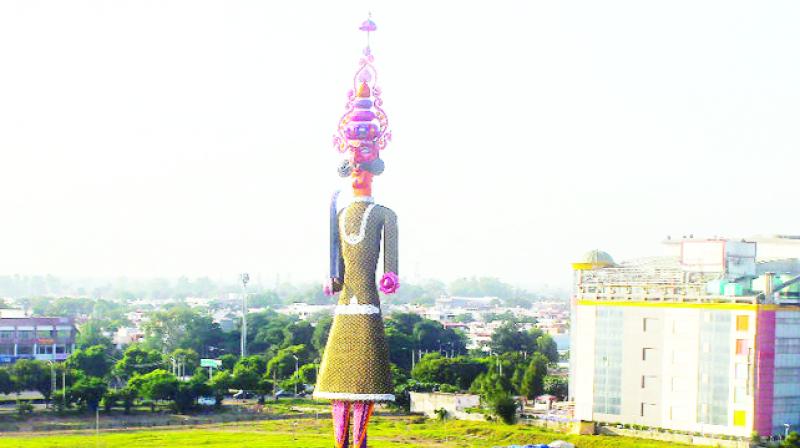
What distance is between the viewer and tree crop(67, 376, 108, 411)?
133ft

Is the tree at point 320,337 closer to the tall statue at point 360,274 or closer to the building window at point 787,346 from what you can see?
the building window at point 787,346

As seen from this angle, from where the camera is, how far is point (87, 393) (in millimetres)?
40656

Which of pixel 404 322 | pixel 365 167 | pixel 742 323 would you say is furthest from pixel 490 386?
pixel 404 322

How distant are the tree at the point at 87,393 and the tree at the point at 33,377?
3.11 m

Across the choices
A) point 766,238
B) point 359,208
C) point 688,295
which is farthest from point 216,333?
point 359,208

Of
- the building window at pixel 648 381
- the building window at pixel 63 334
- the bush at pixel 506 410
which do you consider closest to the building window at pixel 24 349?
the building window at pixel 63 334

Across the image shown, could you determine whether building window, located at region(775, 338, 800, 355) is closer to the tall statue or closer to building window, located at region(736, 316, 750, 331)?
building window, located at region(736, 316, 750, 331)

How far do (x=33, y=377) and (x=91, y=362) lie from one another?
14.3ft

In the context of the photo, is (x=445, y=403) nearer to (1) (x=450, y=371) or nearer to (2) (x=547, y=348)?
(1) (x=450, y=371)

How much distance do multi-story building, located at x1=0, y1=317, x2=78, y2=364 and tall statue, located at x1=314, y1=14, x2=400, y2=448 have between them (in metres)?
36.8

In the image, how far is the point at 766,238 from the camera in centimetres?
4338

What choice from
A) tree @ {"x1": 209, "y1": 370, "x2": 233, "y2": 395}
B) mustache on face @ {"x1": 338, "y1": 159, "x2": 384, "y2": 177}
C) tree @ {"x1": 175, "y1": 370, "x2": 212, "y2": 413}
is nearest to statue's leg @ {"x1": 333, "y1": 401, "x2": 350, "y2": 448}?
mustache on face @ {"x1": 338, "y1": 159, "x2": 384, "y2": 177}

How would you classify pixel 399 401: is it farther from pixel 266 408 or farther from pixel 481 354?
pixel 481 354

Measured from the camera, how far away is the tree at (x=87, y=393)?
4056 centimetres
